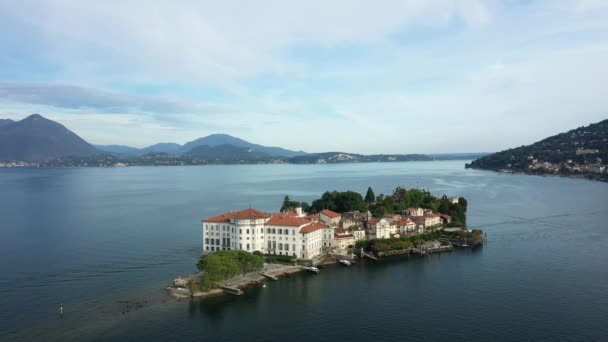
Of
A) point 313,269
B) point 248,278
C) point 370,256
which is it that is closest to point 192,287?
point 248,278

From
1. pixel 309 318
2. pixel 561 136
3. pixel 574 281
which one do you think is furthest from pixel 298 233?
pixel 561 136

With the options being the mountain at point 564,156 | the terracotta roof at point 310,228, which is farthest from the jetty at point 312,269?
the mountain at point 564,156

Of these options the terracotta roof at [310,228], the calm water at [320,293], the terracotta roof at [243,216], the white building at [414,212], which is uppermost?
the terracotta roof at [243,216]

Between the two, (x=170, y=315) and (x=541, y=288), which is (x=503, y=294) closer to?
(x=541, y=288)

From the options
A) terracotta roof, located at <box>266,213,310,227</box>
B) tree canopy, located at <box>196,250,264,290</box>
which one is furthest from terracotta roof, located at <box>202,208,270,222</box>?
tree canopy, located at <box>196,250,264,290</box>

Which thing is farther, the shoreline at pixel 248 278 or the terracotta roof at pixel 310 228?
the terracotta roof at pixel 310 228

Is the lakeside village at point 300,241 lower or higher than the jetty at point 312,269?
higher

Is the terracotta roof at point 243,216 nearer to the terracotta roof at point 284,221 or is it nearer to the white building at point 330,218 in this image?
the terracotta roof at point 284,221
